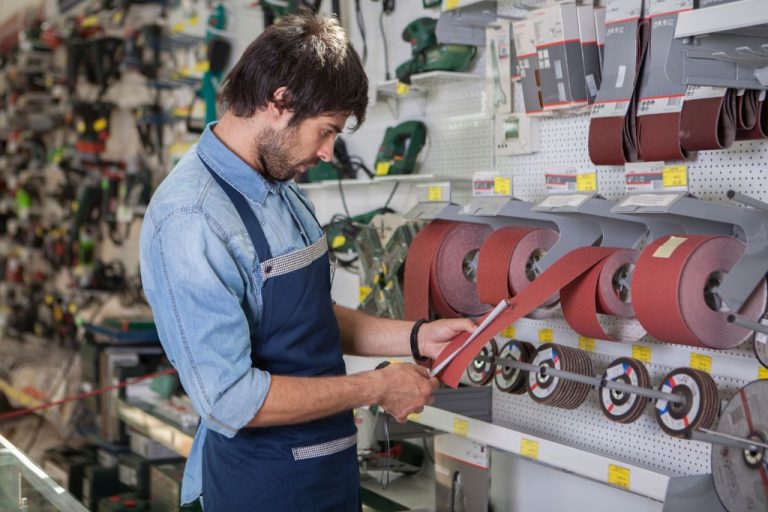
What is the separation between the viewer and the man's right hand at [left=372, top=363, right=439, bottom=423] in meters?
2.00

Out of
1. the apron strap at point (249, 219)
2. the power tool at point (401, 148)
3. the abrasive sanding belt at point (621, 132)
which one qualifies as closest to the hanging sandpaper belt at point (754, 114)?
the abrasive sanding belt at point (621, 132)

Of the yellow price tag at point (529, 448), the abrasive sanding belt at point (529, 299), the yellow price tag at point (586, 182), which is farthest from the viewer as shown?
the yellow price tag at point (586, 182)

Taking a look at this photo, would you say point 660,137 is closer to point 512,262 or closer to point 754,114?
point 754,114

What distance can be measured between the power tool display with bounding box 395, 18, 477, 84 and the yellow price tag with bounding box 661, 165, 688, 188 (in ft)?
3.74

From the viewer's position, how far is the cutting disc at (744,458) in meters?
1.97

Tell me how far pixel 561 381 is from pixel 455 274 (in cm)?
53

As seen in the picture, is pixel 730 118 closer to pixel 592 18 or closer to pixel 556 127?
pixel 592 18

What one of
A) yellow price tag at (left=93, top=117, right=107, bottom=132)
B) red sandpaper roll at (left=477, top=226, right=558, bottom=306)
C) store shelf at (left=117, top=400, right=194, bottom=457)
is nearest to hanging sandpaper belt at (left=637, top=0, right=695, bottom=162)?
red sandpaper roll at (left=477, top=226, right=558, bottom=306)

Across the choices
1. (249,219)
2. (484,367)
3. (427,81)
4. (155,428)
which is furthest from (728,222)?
(155,428)

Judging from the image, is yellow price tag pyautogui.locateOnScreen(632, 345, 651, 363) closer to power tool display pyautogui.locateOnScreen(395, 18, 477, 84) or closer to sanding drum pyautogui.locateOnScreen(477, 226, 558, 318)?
sanding drum pyautogui.locateOnScreen(477, 226, 558, 318)

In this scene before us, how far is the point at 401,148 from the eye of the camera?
3854mm

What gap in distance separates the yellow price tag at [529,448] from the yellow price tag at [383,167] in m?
1.52

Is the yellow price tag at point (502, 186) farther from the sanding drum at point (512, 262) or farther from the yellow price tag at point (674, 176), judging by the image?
the yellow price tag at point (674, 176)

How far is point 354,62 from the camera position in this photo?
1965 mm
